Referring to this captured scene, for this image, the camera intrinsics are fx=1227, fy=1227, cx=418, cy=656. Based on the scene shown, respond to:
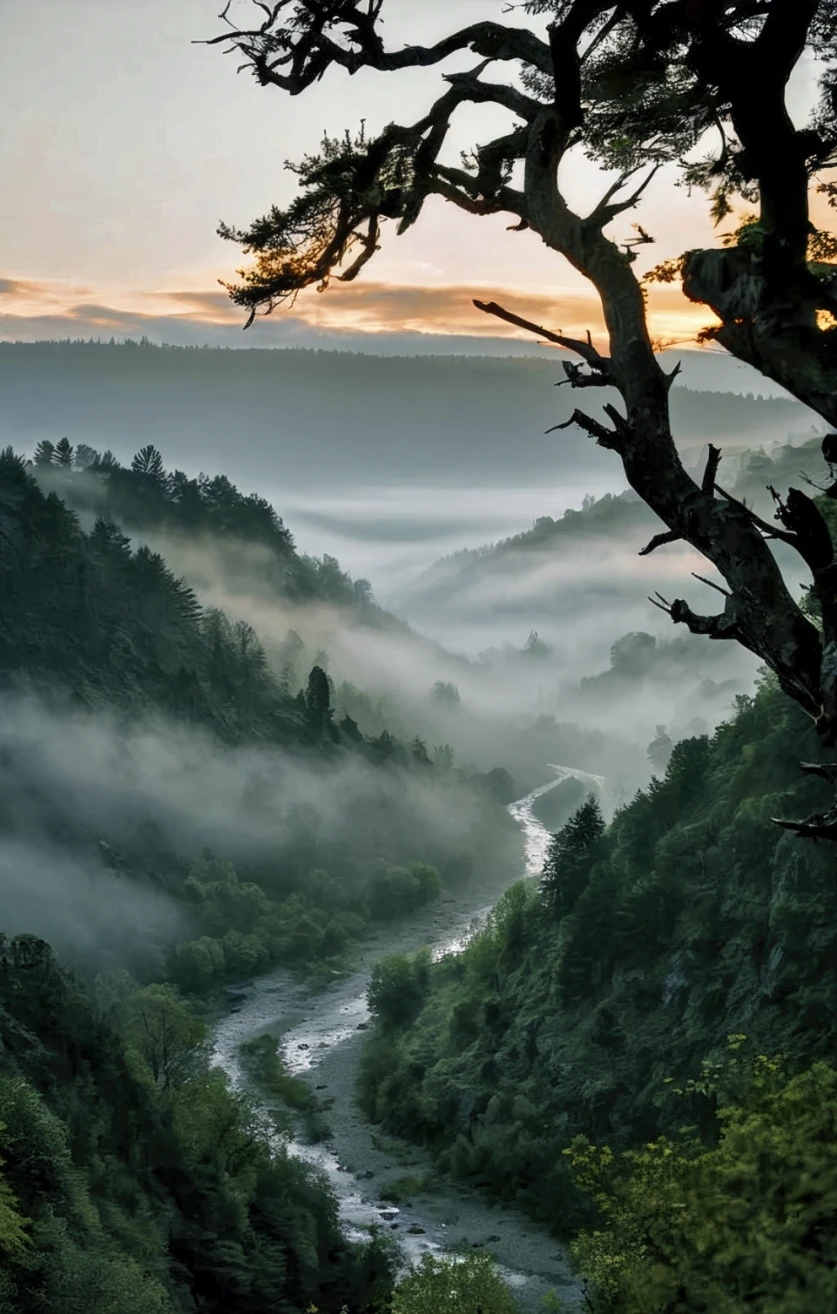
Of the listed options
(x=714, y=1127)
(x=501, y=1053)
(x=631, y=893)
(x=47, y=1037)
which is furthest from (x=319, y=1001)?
(x=714, y=1127)

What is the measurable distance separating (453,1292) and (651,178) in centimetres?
7257

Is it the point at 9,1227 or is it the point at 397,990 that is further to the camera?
the point at 397,990

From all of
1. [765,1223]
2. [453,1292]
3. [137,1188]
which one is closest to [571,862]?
[137,1188]

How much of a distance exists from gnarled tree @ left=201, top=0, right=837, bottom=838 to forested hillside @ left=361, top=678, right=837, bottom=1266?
8530cm

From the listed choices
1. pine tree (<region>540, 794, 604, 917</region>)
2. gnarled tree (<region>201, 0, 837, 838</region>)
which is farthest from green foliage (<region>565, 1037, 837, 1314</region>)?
pine tree (<region>540, 794, 604, 917</region>)

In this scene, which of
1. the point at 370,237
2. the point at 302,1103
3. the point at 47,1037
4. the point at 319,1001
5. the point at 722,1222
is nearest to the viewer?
the point at 722,1222

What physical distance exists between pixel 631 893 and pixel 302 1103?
4326 cm

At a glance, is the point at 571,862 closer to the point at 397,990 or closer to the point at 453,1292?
the point at 397,990

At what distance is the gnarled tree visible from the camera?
1065 cm

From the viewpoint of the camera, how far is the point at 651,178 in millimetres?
11445

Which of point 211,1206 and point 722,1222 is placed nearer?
point 722,1222

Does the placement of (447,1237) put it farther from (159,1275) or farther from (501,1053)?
(159,1275)

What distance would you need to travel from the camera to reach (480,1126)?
12094 cm

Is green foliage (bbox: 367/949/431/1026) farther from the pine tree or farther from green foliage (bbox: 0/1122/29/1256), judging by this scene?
green foliage (bbox: 0/1122/29/1256)
